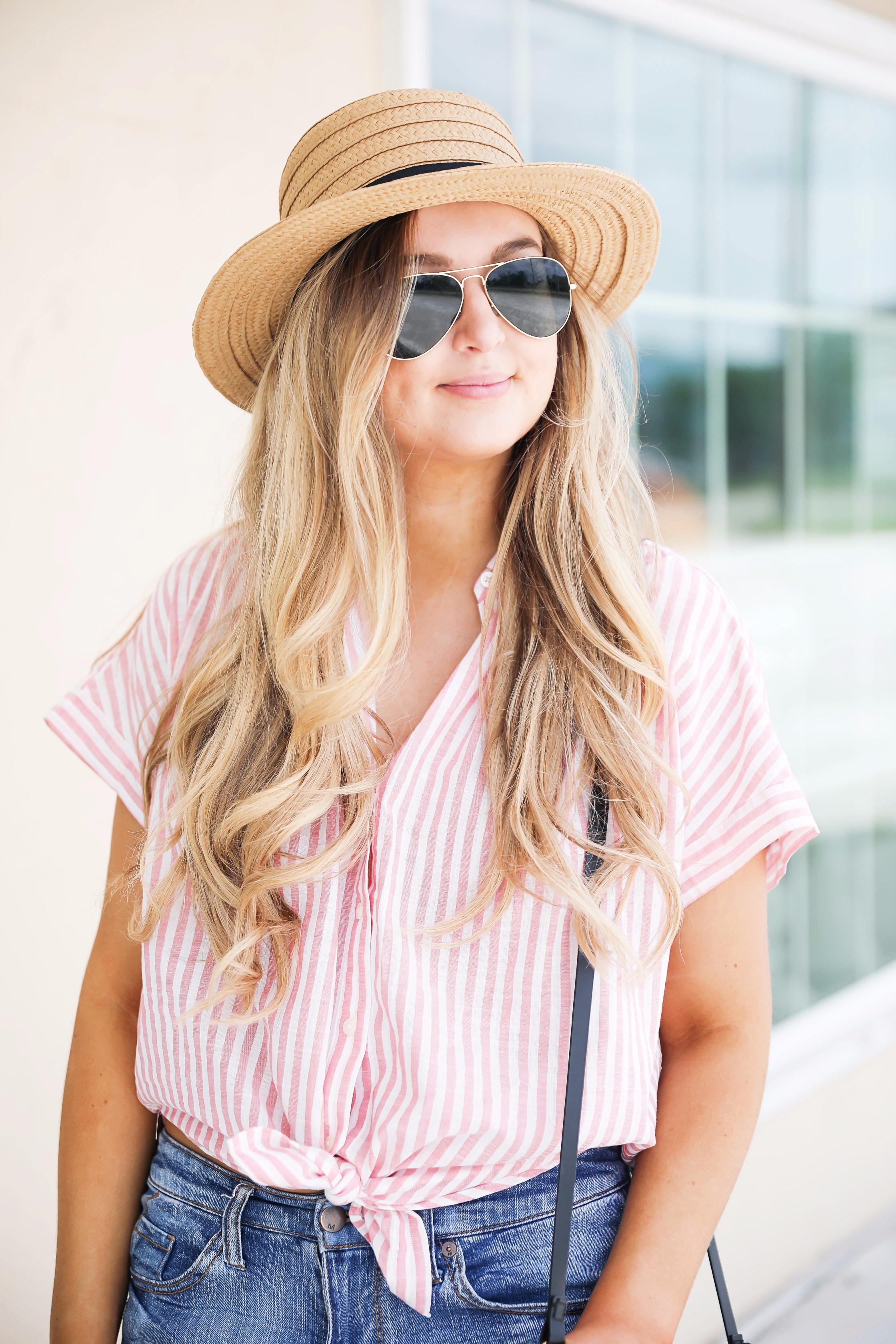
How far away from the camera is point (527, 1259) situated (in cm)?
105

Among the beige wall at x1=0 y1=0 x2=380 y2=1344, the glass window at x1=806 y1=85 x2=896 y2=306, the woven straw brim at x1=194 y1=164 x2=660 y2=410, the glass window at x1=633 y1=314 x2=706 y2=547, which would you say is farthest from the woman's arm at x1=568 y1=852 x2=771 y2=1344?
the glass window at x1=806 y1=85 x2=896 y2=306

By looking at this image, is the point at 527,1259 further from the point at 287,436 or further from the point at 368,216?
the point at 368,216

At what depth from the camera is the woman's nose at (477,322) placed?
110 cm

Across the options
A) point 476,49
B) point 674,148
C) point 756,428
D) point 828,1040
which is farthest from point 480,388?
point 828,1040

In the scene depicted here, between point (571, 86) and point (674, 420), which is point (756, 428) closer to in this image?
point (674, 420)

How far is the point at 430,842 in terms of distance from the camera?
42.6 inches

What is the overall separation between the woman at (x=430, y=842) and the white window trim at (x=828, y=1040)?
167 cm

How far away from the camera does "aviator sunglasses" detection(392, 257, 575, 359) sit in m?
1.11

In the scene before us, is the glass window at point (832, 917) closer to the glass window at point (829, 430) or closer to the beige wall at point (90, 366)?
the glass window at point (829, 430)

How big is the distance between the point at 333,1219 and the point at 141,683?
0.68 m

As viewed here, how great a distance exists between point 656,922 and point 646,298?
1.77 metres

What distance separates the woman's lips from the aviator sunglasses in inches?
2.2

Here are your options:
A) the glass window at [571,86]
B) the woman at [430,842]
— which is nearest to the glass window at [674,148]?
the glass window at [571,86]

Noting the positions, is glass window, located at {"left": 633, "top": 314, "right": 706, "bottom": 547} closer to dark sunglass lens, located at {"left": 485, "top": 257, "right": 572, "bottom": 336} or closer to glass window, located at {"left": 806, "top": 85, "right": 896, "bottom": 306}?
glass window, located at {"left": 806, "top": 85, "right": 896, "bottom": 306}
